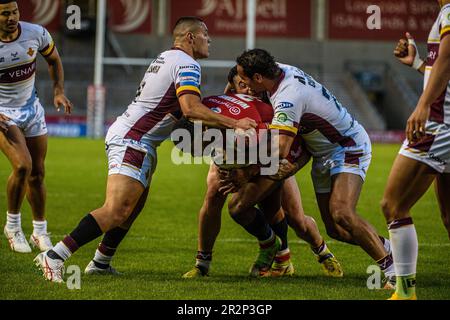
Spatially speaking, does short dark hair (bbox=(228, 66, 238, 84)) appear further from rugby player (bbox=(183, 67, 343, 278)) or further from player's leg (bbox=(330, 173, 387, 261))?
player's leg (bbox=(330, 173, 387, 261))

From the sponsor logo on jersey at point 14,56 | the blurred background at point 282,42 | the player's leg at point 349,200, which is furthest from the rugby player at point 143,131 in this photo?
the blurred background at point 282,42

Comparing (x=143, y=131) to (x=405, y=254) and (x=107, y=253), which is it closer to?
(x=107, y=253)

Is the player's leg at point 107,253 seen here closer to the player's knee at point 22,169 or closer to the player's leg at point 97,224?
the player's leg at point 97,224

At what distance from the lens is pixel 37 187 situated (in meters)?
9.17

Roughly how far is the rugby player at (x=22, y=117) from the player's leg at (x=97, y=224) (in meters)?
1.87

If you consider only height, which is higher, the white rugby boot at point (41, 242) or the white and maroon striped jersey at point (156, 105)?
the white and maroon striped jersey at point (156, 105)

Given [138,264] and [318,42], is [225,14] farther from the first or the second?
[138,264]

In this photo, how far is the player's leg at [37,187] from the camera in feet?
29.8

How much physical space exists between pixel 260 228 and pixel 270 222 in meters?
0.45

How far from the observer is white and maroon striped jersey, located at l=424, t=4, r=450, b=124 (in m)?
Result: 5.76

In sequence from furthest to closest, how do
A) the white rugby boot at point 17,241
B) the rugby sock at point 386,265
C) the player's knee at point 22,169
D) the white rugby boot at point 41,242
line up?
the white rugby boot at point 41,242
the white rugby boot at point 17,241
the player's knee at point 22,169
the rugby sock at point 386,265

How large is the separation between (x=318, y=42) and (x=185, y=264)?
1284 inches

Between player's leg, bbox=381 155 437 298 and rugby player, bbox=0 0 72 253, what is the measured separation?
13.3 ft

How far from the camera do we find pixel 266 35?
1539 inches
